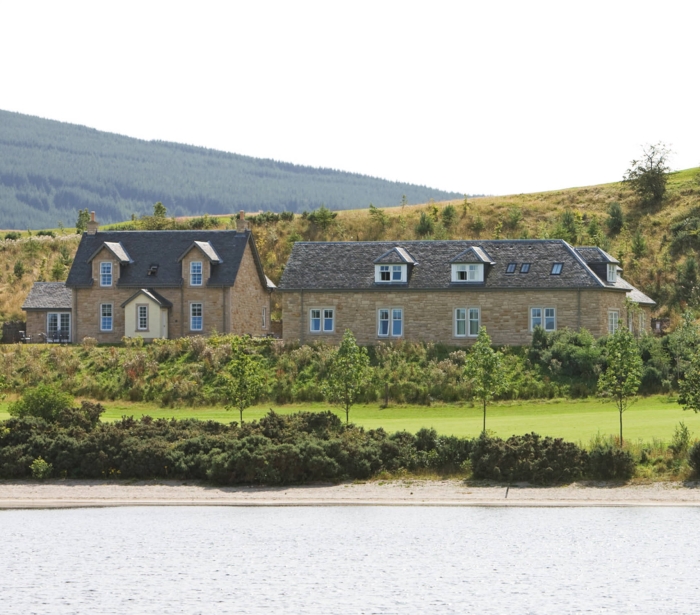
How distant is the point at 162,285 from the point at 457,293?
18.0 m

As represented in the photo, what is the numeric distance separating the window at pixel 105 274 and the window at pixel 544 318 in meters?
25.3

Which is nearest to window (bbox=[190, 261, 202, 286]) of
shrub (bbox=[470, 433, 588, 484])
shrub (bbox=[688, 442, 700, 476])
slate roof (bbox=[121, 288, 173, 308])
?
slate roof (bbox=[121, 288, 173, 308])

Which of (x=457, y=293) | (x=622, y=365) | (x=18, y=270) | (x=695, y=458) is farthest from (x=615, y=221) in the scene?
(x=695, y=458)

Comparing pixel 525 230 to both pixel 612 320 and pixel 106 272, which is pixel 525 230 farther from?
pixel 106 272

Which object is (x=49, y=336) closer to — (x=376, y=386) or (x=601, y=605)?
(x=376, y=386)

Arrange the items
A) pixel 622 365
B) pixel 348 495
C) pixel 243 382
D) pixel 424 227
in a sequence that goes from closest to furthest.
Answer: pixel 348 495 < pixel 622 365 < pixel 243 382 < pixel 424 227

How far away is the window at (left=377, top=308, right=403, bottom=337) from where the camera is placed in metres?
60.3

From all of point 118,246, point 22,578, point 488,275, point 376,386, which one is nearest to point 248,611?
point 22,578

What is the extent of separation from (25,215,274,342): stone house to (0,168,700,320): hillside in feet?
47.3

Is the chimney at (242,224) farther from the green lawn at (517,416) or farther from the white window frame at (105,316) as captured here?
the green lawn at (517,416)

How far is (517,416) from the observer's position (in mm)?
42156

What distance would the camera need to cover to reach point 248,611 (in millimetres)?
20297

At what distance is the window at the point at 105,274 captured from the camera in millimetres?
67750

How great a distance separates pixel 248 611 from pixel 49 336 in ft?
173
